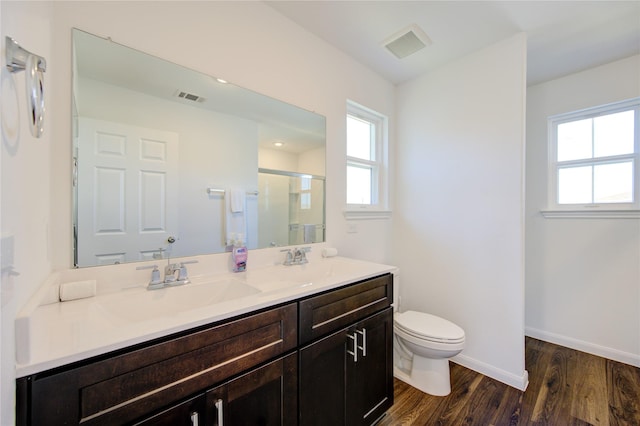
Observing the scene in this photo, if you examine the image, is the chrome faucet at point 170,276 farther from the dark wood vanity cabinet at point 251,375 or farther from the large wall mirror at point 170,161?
the dark wood vanity cabinet at point 251,375

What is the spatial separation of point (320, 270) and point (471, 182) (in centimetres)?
145

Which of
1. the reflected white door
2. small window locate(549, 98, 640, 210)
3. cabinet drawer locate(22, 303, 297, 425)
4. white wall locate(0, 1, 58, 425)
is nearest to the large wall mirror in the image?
the reflected white door

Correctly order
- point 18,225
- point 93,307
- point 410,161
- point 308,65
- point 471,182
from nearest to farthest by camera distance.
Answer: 1. point 18,225
2. point 93,307
3. point 308,65
4. point 471,182
5. point 410,161

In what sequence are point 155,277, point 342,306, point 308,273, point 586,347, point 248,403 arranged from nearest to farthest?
1. point 248,403
2. point 155,277
3. point 342,306
4. point 308,273
5. point 586,347

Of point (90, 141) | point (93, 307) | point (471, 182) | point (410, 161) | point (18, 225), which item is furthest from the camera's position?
point (410, 161)

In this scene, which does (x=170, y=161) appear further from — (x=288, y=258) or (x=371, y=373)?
(x=371, y=373)

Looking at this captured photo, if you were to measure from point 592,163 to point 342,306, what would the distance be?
8.93ft

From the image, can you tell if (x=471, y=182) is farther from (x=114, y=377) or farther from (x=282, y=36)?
(x=114, y=377)

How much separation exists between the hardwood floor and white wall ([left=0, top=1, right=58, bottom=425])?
1.74 meters

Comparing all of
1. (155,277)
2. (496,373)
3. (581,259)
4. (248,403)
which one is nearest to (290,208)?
(155,277)

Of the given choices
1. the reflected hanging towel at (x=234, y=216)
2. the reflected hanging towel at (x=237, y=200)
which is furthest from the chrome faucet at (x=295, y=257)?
the reflected hanging towel at (x=237, y=200)

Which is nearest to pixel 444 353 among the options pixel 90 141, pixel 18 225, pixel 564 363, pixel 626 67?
pixel 564 363

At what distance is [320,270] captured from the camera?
5.49 feet

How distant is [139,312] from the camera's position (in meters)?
1.04
